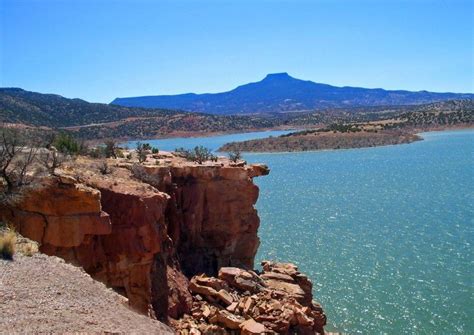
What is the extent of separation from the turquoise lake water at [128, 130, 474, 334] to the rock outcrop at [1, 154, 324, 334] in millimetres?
4906

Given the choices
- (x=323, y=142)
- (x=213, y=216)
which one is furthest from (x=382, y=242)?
(x=323, y=142)

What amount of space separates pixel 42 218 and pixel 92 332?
6.36 metres

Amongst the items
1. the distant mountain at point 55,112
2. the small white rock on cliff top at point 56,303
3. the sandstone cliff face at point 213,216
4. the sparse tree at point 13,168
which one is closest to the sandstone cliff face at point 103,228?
the sparse tree at point 13,168

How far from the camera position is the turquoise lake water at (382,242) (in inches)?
910

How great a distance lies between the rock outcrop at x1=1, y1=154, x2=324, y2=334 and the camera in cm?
1452

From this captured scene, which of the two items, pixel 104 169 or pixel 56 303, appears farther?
pixel 104 169

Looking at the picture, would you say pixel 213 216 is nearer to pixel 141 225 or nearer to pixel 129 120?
pixel 141 225

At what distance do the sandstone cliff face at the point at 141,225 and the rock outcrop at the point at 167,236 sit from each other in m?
0.03

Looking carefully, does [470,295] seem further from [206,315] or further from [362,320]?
[206,315]

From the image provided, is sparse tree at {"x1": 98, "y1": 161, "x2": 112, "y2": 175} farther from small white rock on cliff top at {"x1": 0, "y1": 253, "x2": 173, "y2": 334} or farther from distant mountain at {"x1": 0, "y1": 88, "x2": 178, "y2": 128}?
distant mountain at {"x1": 0, "y1": 88, "x2": 178, "y2": 128}

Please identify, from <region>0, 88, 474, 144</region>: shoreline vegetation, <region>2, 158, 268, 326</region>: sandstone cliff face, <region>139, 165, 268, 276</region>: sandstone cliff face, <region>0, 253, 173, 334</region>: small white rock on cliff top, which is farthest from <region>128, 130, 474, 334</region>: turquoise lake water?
<region>0, 88, 474, 144</region>: shoreline vegetation

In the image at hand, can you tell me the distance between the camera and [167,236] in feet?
60.6

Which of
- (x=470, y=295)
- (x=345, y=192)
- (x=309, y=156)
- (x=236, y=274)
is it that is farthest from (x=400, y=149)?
(x=236, y=274)

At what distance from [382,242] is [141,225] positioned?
2073cm
